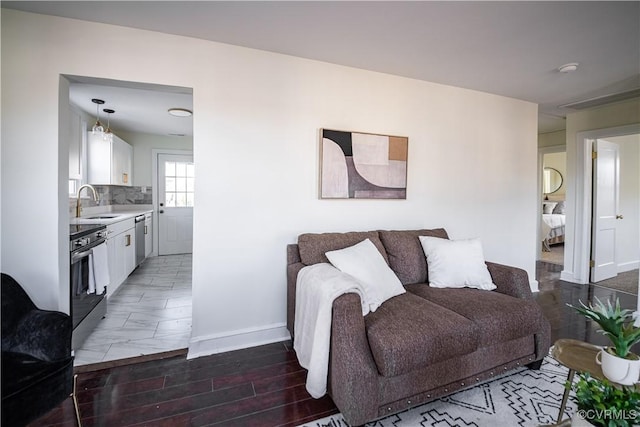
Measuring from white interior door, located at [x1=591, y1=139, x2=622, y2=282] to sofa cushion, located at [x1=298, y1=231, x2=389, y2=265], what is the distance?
12.3 feet

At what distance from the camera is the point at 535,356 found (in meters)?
2.05

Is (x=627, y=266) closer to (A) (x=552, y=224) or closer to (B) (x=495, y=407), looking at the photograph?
(A) (x=552, y=224)

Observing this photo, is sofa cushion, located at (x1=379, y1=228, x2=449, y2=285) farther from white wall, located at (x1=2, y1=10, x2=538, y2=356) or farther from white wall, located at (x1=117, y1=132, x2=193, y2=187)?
white wall, located at (x1=117, y1=132, x2=193, y2=187)

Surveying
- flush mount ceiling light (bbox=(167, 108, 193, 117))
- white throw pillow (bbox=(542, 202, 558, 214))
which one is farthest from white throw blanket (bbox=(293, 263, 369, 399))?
white throw pillow (bbox=(542, 202, 558, 214))

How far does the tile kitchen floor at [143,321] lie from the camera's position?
92.0 inches

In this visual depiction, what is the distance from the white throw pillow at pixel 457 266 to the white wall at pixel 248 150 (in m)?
0.65

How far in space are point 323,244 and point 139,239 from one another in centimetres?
369

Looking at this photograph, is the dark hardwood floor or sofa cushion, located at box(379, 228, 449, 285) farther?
sofa cushion, located at box(379, 228, 449, 285)

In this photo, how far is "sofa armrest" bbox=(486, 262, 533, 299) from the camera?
87.8 inches

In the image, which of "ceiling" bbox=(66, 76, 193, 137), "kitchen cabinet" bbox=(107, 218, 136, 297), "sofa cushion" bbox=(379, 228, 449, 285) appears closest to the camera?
"sofa cushion" bbox=(379, 228, 449, 285)

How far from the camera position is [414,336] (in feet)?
5.15

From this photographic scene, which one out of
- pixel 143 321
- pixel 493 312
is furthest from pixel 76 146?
pixel 493 312

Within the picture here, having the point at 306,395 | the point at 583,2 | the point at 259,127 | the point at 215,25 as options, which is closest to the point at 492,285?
the point at 306,395

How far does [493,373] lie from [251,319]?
1.76 m
